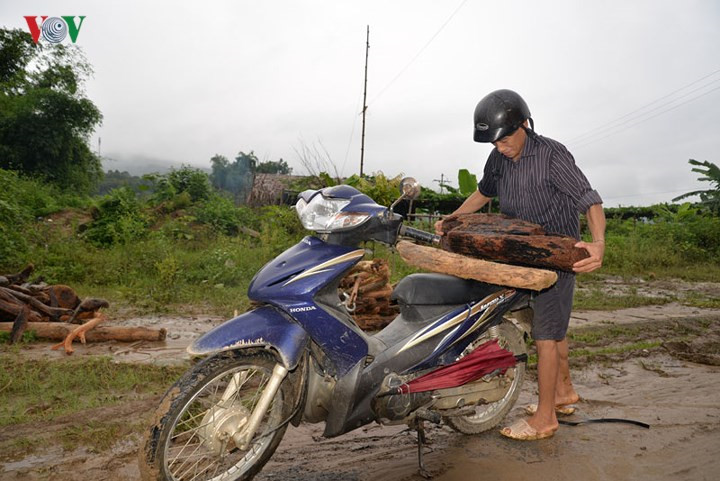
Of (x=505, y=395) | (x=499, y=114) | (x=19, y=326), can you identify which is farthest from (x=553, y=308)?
(x=19, y=326)

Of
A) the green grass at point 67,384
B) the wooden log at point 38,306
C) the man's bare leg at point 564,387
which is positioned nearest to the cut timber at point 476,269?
the man's bare leg at point 564,387

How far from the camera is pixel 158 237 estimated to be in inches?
416

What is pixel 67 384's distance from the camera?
3.85 m

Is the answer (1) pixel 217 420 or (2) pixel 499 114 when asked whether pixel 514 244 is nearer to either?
(2) pixel 499 114

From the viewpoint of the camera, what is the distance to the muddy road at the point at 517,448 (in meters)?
2.63

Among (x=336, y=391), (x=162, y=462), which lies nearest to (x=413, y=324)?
(x=336, y=391)

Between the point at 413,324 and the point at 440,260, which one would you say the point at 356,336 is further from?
the point at 440,260

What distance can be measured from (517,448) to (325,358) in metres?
1.46

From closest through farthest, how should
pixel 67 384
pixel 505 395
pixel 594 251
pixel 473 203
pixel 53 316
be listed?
pixel 594 251, pixel 505 395, pixel 473 203, pixel 67 384, pixel 53 316

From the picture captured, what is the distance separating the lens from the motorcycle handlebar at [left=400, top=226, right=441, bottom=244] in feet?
8.61

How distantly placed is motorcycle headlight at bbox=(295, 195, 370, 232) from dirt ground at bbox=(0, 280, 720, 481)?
1324mm

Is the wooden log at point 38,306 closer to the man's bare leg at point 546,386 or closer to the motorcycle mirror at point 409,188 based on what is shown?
the motorcycle mirror at point 409,188

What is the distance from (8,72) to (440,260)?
2568 centimetres

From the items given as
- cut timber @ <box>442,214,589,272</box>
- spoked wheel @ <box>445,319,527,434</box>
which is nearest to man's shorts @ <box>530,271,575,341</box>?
spoked wheel @ <box>445,319,527,434</box>
